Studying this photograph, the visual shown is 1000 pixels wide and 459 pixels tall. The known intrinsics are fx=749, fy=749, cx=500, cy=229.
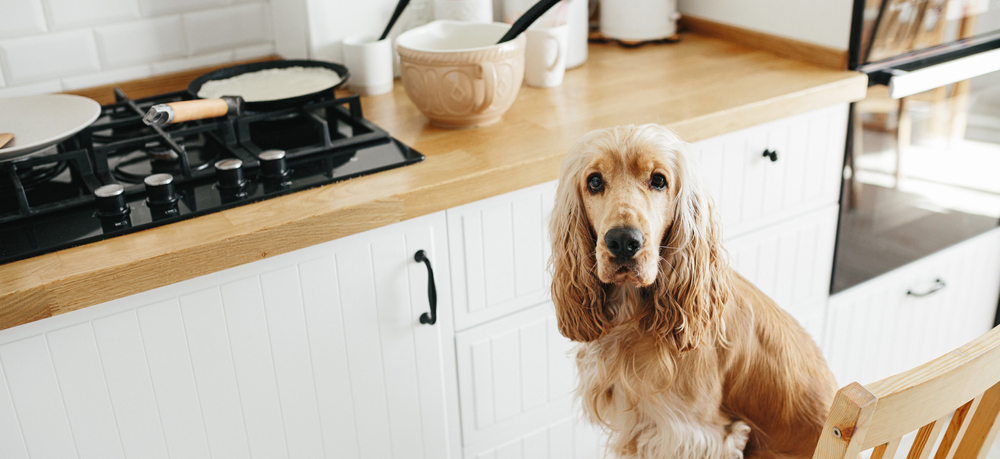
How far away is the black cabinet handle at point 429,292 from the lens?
1.29 m

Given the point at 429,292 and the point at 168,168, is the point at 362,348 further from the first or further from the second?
the point at 168,168

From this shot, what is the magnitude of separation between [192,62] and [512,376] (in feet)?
3.49

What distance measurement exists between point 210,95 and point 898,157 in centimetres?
164

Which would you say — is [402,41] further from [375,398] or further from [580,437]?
[580,437]

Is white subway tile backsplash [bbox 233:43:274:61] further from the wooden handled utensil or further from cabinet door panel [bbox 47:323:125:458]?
cabinet door panel [bbox 47:323:125:458]

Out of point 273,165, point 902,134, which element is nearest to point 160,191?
point 273,165

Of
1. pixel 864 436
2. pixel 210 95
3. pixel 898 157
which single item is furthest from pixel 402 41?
pixel 898 157

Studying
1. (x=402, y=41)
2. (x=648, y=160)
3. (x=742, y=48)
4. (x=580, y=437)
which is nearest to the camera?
(x=648, y=160)

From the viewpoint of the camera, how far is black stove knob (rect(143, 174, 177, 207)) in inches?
45.8

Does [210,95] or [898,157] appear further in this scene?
[898,157]

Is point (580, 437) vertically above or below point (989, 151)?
below

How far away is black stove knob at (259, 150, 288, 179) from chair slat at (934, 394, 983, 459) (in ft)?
3.36

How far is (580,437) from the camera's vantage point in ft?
5.44

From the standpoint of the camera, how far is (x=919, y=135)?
75.6 inches
